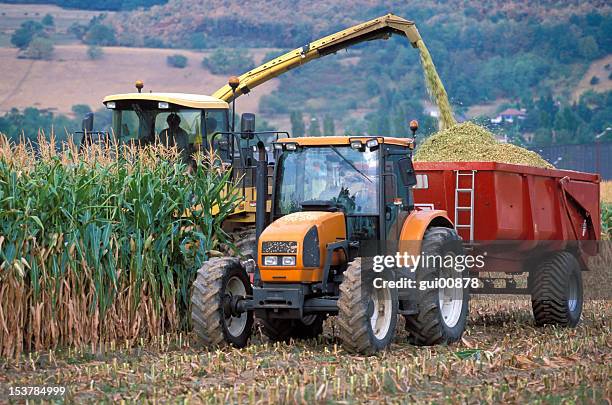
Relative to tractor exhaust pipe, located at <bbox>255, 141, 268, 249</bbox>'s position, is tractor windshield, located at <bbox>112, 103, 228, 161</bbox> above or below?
above

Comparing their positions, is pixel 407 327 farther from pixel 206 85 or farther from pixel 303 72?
pixel 303 72

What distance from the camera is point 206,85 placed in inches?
4141

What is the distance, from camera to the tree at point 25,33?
111 meters

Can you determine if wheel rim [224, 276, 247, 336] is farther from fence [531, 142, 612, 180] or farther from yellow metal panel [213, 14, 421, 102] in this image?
fence [531, 142, 612, 180]

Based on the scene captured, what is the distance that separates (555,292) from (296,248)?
4.24 meters

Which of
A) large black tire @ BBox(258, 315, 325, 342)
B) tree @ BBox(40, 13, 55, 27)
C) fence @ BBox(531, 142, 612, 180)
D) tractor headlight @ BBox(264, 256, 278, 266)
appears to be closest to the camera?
tractor headlight @ BBox(264, 256, 278, 266)

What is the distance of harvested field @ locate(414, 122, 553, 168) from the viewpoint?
1454 centimetres

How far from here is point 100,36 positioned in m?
115

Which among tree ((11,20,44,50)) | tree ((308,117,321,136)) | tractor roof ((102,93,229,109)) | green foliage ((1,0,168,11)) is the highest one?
green foliage ((1,0,168,11))

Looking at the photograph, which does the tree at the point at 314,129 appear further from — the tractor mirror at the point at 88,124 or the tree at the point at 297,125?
the tractor mirror at the point at 88,124

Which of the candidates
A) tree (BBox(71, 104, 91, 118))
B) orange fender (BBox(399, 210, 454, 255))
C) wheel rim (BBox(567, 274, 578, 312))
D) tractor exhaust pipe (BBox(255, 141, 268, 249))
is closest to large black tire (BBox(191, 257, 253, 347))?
tractor exhaust pipe (BBox(255, 141, 268, 249))

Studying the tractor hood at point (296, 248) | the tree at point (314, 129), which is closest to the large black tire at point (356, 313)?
the tractor hood at point (296, 248)

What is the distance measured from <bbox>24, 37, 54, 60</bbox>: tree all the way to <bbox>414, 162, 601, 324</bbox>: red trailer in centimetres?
9757

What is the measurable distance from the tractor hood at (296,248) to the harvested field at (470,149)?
451cm
